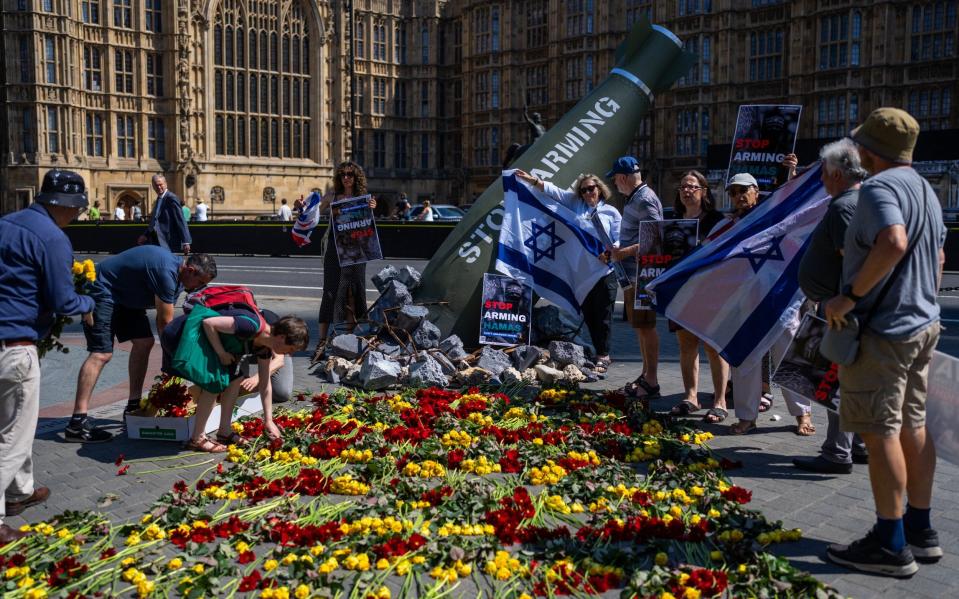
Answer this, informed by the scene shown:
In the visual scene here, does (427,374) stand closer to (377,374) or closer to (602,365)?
(377,374)

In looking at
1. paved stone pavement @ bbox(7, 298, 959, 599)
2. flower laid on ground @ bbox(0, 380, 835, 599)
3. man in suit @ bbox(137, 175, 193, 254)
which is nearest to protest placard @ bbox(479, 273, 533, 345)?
paved stone pavement @ bbox(7, 298, 959, 599)

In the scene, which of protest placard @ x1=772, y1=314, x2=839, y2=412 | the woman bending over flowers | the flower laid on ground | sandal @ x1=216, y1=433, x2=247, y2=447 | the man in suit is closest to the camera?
the flower laid on ground

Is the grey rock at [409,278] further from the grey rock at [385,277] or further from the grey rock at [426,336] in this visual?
the grey rock at [426,336]

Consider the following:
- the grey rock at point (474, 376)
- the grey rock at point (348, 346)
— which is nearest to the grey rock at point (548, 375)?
the grey rock at point (474, 376)

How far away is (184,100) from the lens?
145ft

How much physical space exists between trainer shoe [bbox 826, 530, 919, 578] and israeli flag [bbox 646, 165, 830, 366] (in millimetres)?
2216

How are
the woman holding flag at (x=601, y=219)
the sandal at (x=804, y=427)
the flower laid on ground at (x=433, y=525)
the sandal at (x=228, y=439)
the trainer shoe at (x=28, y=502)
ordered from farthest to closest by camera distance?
the woman holding flag at (x=601, y=219), the sandal at (x=804, y=427), the sandal at (x=228, y=439), the trainer shoe at (x=28, y=502), the flower laid on ground at (x=433, y=525)

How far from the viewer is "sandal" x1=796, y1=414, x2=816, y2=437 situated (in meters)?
6.12

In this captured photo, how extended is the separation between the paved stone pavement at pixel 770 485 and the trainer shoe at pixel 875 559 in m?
0.04

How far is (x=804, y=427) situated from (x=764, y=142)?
9.71ft

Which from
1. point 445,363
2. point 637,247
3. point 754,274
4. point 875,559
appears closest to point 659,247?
point 637,247

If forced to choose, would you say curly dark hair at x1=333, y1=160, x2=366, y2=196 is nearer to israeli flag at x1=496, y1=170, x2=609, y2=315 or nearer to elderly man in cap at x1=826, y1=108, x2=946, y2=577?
israeli flag at x1=496, y1=170, x2=609, y2=315

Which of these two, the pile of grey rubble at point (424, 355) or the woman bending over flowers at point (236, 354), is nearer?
the woman bending over flowers at point (236, 354)

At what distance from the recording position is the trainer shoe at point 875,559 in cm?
380
